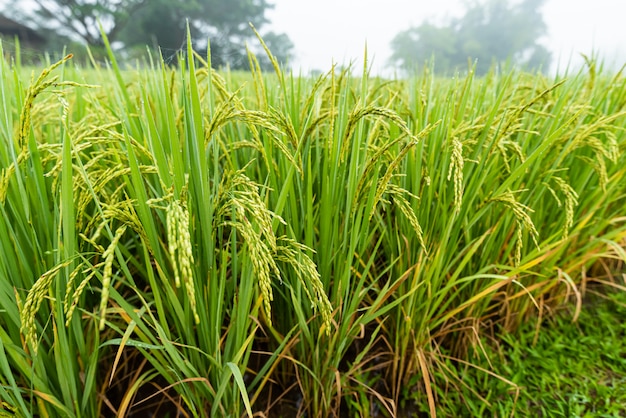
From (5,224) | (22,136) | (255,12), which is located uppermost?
(255,12)

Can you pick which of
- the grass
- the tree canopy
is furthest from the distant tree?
the grass

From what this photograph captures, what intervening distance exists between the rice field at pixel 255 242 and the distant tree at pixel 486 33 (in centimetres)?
4833

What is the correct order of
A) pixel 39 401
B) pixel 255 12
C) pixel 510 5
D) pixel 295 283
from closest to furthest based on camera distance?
pixel 39 401 < pixel 295 283 < pixel 255 12 < pixel 510 5

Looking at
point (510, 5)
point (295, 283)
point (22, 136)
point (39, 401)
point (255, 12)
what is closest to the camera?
point (22, 136)

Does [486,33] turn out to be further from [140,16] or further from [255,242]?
[255,242]

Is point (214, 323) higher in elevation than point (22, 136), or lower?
lower

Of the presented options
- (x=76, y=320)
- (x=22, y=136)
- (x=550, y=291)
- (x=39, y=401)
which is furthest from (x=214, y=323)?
(x=550, y=291)

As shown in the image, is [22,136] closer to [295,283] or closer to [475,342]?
[295,283]

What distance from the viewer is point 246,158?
4.31ft

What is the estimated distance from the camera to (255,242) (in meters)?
0.62

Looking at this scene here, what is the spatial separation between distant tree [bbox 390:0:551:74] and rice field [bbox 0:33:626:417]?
48335 mm

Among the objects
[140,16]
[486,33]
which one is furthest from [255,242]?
[486,33]

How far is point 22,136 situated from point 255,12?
26883mm

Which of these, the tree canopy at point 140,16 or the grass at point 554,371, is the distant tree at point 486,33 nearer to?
the tree canopy at point 140,16
